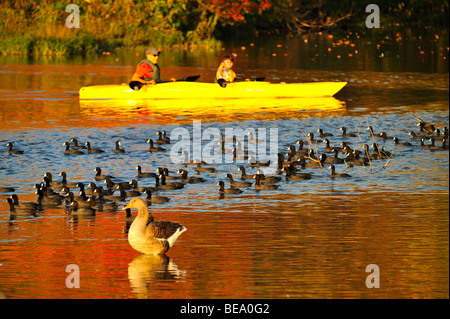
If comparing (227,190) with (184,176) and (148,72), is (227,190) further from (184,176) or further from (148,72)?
(148,72)

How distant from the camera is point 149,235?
11969 mm

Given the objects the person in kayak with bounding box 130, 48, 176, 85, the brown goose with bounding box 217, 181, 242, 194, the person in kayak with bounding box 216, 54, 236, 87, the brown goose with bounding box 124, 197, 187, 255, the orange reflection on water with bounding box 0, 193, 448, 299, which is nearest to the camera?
the orange reflection on water with bounding box 0, 193, 448, 299

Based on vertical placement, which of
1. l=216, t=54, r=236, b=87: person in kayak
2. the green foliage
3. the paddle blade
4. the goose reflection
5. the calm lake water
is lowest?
the goose reflection

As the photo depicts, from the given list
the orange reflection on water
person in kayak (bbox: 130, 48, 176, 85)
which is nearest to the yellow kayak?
person in kayak (bbox: 130, 48, 176, 85)

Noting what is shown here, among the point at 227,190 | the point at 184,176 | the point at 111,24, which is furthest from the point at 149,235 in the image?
the point at 111,24

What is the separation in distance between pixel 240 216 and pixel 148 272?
2.97 m

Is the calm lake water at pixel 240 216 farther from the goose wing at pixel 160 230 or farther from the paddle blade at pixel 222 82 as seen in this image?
the paddle blade at pixel 222 82

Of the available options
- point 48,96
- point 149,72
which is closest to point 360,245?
point 149,72

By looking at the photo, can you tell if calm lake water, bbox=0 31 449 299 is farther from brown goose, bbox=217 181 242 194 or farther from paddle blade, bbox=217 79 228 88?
paddle blade, bbox=217 79 228 88

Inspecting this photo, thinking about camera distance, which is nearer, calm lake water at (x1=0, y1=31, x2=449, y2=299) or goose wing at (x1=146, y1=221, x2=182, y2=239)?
calm lake water at (x1=0, y1=31, x2=449, y2=299)

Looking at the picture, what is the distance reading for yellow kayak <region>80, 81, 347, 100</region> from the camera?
29.0 metres

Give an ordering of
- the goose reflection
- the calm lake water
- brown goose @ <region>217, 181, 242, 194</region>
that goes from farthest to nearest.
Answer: brown goose @ <region>217, 181, 242, 194</region> < the calm lake water < the goose reflection

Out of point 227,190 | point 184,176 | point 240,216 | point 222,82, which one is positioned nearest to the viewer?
point 240,216

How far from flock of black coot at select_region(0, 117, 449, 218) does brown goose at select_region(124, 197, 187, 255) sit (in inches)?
99.4
